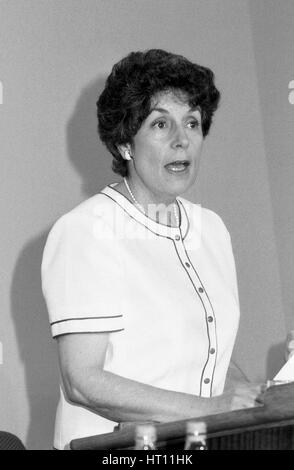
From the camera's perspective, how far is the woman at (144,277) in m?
2.06

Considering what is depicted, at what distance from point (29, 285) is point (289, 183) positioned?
1.28 meters

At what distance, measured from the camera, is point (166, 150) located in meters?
2.33

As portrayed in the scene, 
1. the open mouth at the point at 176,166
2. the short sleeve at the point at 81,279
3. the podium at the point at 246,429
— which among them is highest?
the open mouth at the point at 176,166

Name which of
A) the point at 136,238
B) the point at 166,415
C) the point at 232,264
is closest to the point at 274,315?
the point at 232,264

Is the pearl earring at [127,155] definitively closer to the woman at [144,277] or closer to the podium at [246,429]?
the woman at [144,277]

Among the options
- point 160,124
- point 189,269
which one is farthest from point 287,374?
point 160,124

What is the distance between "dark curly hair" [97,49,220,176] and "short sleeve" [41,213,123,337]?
31cm

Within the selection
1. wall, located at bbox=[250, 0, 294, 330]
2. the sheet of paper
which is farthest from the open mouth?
wall, located at bbox=[250, 0, 294, 330]

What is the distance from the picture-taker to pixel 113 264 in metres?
2.17

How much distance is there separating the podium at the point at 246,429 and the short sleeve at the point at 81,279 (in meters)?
0.68

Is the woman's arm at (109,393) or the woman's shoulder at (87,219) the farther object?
the woman's shoulder at (87,219)

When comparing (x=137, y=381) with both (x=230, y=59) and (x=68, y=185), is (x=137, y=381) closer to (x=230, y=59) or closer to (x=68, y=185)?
(x=68, y=185)

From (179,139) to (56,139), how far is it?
37.9 inches

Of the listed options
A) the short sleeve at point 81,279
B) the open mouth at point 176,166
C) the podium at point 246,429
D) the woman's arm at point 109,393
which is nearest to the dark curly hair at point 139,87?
the open mouth at point 176,166
